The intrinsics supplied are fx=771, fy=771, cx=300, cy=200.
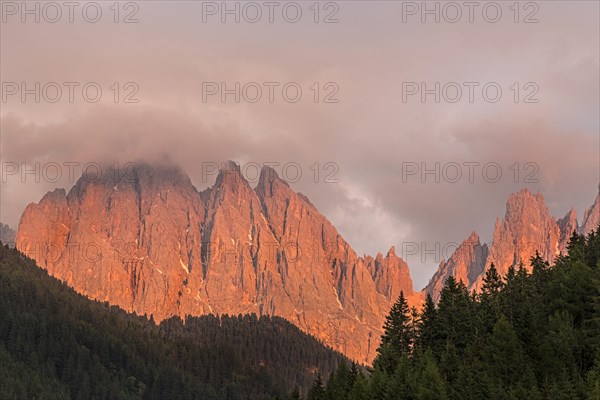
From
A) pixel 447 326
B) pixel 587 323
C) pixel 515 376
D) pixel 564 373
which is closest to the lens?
pixel 564 373

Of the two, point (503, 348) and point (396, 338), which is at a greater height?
point (396, 338)

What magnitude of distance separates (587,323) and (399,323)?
133ft

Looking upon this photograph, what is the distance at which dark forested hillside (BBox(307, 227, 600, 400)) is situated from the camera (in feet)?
297

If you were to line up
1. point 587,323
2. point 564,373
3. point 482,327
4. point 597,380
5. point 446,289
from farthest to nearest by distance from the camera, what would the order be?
point 446,289 < point 482,327 < point 587,323 < point 564,373 < point 597,380

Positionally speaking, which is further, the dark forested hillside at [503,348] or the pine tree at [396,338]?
the pine tree at [396,338]

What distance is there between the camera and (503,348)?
95688mm

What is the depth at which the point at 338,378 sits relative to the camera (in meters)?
135

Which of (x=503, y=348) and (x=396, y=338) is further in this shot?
(x=396, y=338)

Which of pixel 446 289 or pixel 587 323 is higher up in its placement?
pixel 446 289

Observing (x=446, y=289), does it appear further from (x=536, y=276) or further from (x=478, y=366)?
(x=478, y=366)

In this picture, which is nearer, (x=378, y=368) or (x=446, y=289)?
(x=378, y=368)

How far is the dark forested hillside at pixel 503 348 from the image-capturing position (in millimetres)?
90562

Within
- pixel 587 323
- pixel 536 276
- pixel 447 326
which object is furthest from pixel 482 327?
pixel 536 276

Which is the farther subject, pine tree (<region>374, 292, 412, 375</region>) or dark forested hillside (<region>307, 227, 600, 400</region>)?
pine tree (<region>374, 292, 412, 375</region>)
